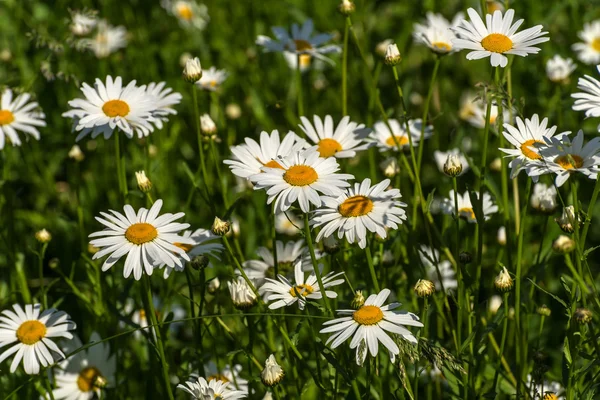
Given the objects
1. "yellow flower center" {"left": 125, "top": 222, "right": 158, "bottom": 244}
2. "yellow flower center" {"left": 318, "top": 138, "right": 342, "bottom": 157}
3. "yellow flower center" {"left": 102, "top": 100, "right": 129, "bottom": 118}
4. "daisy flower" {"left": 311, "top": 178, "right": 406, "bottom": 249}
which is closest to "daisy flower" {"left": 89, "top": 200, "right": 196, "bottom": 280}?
"yellow flower center" {"left": 125, "top": 222, "right": 158, "bottom": 244}

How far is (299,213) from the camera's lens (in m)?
2.82

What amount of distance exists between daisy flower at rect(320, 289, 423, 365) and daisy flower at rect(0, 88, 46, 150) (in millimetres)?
1644

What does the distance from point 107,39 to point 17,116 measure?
155 cm

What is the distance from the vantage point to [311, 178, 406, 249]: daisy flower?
82.7 inches

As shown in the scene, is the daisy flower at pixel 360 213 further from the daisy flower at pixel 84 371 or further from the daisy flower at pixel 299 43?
the daisy flower at pixel 299 43

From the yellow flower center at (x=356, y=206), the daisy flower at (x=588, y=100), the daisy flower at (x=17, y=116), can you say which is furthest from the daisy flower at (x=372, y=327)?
the daisy flower at (x=17, y=116)

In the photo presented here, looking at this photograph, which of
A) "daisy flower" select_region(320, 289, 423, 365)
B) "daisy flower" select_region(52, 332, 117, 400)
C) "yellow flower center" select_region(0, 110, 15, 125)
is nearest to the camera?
"daisy flower" select_region(320, 289, 423, 365)

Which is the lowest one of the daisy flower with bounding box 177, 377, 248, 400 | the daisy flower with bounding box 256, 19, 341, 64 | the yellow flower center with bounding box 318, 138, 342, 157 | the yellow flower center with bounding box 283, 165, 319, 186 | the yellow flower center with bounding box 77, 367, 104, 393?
the daisy flower with bounding box 177, 377, 248, 400

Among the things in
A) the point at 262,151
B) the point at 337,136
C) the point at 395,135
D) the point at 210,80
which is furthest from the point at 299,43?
the point at 262,151

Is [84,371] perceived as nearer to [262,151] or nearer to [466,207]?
[262,151]

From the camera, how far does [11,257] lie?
2.88 metres

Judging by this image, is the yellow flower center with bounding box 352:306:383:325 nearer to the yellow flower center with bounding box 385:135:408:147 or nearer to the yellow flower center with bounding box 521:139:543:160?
the yellow flower center with bounding box 521:139:543:160

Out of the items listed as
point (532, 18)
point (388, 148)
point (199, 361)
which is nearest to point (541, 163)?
point (388, 148)

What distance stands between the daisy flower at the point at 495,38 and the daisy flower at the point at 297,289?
73 centimetres
